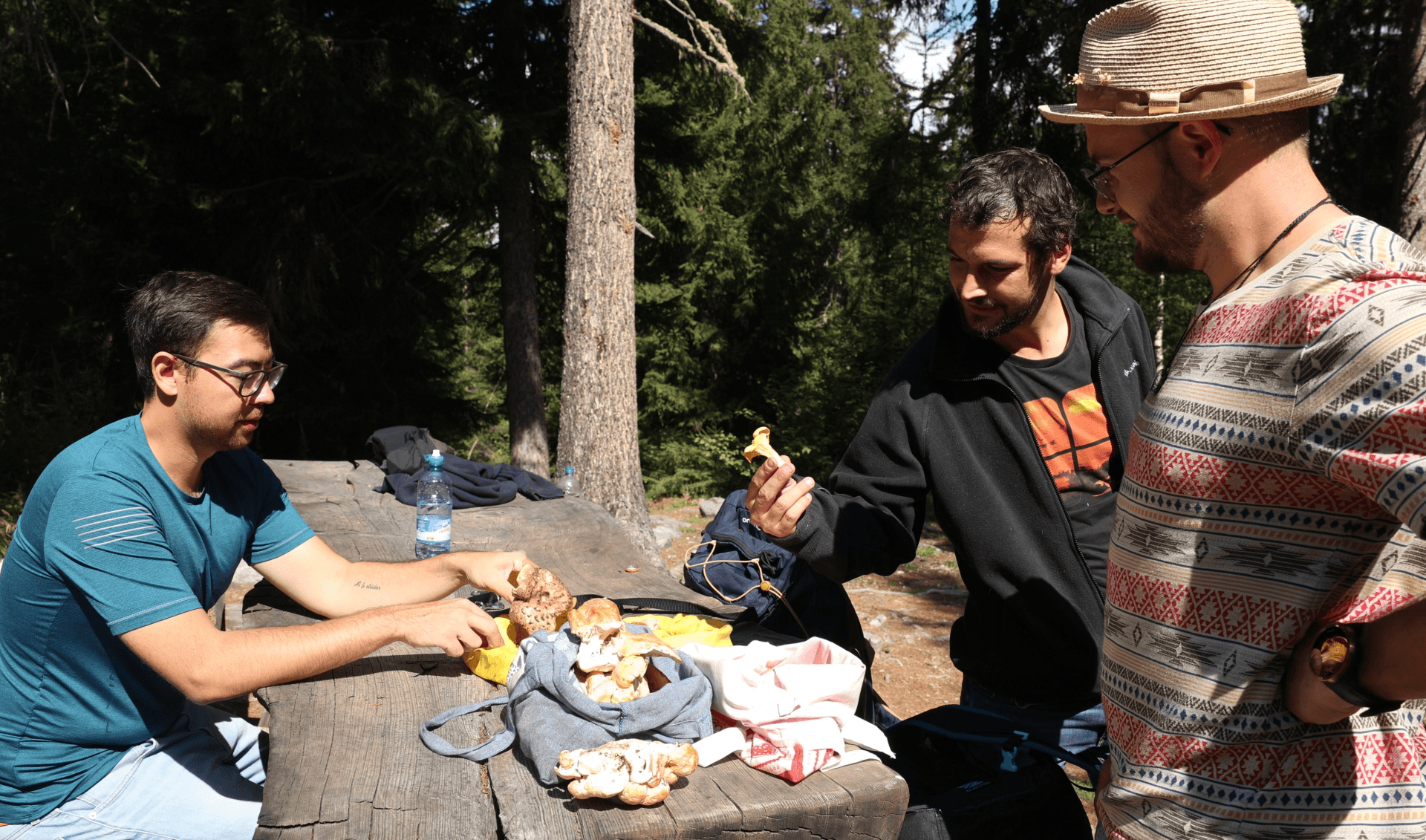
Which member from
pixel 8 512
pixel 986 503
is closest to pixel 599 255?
pixel 986 503

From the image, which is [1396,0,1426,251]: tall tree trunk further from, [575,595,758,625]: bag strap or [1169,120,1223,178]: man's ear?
[1169,120,1223,178]: man's ear

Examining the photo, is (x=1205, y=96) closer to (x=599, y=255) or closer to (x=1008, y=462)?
(x=1008, y=462)

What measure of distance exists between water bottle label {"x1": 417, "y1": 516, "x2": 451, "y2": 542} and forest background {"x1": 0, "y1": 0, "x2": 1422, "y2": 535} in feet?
16.0

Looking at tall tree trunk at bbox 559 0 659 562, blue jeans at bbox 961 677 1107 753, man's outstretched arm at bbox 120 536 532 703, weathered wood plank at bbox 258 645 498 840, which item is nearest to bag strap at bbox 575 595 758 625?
man's outstretched arm at bbox 120 536 532 703

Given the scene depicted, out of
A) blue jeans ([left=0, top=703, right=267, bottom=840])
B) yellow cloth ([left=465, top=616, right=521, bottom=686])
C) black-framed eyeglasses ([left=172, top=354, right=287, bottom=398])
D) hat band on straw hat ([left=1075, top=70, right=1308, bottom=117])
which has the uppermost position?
hat band on straw hat ([left=1075, top=70, right=1308, bottom=117])

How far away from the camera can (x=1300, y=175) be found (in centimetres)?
132

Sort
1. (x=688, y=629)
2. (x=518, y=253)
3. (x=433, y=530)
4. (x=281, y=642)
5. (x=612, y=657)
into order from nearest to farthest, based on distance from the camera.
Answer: (x=612, y=657), (x=281, y=642), (x=688, y=629), (x=433, y=530), (x=518, y=253)

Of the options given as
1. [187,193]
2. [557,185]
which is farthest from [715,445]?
[187,193]

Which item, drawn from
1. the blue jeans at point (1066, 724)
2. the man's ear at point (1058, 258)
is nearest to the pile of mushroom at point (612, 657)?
the blue jeans at point (1066, 724)

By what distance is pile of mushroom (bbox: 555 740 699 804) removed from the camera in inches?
65.1

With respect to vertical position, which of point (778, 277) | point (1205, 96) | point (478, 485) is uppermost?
point (1205, 96)

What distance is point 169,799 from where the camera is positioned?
6.98 feet

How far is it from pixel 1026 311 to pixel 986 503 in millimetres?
531

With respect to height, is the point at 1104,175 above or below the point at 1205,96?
below
